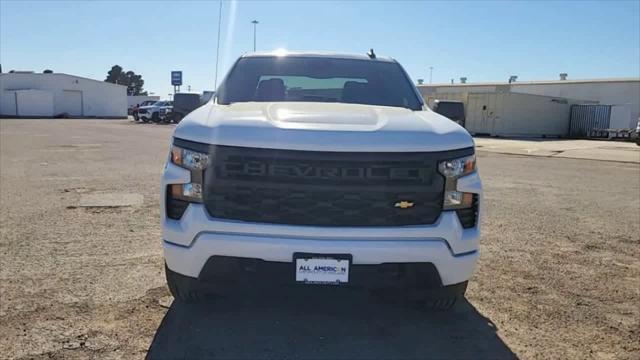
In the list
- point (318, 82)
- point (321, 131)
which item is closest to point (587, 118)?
point (318, 82)

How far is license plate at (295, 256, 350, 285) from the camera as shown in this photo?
286 cm

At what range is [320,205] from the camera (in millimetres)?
2895

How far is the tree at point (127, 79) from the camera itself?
112m

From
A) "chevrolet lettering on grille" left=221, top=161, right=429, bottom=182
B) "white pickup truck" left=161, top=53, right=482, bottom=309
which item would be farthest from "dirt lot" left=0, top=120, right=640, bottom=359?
"chevrolet lettering on grille" left=221, top=161, right=429, bottom=182

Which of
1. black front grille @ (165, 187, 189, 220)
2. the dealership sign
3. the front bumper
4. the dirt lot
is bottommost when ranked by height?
the dirt lot

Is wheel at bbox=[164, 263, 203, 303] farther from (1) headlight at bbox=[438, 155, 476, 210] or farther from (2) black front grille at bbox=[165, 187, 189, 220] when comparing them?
(1) headlight at bbox=[438, 155, 476, 210]

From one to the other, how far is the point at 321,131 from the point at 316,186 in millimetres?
318

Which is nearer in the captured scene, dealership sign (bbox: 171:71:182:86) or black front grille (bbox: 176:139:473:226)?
black front grille (bbox: 176:139:473:226)

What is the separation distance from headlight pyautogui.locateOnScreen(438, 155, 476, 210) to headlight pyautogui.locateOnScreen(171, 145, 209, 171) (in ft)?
4.53

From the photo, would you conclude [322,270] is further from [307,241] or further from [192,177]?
[192,177]

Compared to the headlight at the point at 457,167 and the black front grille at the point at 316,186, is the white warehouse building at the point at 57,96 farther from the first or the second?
the headlight at the point at 457,167

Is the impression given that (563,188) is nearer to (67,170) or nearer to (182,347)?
(182,347)

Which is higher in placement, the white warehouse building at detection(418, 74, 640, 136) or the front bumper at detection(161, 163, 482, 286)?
the white warehouse building at detection(418, 74, 640, 136)

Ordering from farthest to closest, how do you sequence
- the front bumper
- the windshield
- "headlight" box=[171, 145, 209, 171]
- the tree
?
the tree, the windshield, "headlight" box=[171, 145, 209, 171], the front bumper
